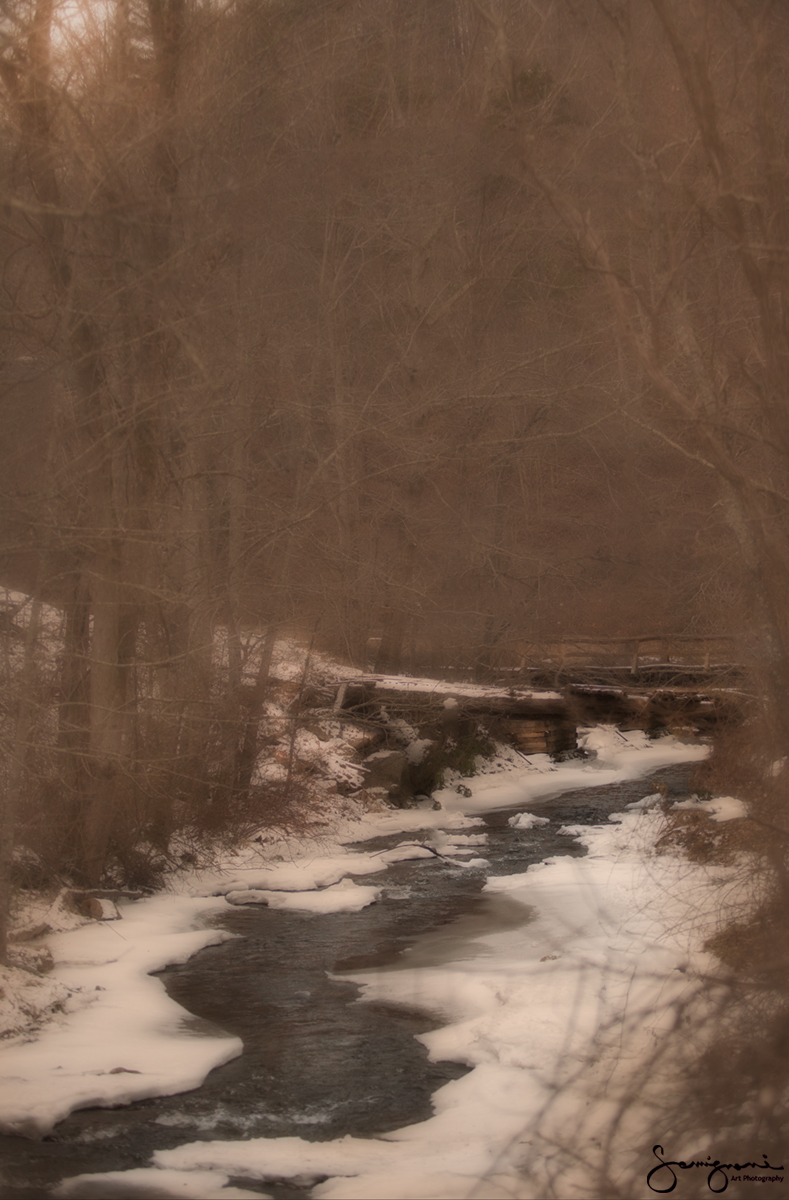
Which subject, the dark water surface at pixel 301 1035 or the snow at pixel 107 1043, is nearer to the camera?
the dark water surface at pixel 301 1035

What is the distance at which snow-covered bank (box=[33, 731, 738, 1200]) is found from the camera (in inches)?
196

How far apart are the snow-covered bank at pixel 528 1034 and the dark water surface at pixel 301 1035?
0.17 meters

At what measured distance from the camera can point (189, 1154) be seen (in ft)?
17.6

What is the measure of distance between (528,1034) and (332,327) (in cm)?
1224

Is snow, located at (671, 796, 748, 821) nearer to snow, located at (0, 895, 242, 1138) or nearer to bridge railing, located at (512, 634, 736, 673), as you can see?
bridge railing, located at (512, 634, 736, 673)

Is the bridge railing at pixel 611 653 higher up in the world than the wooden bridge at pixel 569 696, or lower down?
higher up

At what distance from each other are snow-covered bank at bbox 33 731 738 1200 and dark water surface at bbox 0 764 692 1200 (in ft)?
0.57

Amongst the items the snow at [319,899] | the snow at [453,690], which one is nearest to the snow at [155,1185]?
the snow at [319,899]

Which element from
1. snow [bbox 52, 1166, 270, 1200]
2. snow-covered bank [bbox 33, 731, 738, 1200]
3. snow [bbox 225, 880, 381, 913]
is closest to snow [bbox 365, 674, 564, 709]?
snow [bbox 225, 880, 381, 913]

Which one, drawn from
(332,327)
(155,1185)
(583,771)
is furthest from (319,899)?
(583,771)

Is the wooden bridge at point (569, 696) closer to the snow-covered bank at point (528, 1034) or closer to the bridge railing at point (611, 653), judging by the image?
the bridge railing at point (611, 653)

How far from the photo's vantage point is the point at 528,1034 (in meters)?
6.69

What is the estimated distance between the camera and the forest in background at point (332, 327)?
17.1ft

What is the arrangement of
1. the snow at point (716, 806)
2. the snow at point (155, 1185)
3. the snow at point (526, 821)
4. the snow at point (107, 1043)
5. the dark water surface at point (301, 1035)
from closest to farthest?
the snow at point (155, 1185)
the dark water surface at point (301, 1035)
the snow at point (107, 1043)
the snow at point (716, 806)
the snow at point (526, 821)
